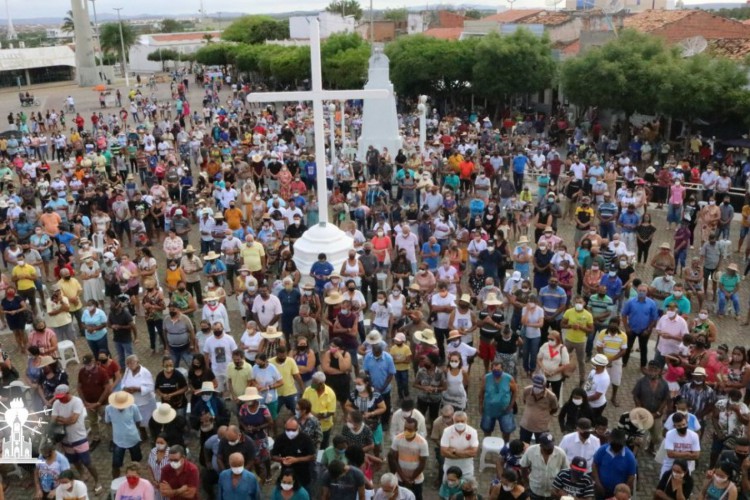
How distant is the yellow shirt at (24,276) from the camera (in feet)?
39.2

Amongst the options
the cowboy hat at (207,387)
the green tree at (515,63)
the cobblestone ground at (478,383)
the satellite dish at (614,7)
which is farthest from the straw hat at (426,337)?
the satellite dish at (614,7)

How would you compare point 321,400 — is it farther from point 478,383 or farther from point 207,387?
point 478,383

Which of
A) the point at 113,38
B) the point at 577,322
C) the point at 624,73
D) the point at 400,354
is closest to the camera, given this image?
the point at 400,354

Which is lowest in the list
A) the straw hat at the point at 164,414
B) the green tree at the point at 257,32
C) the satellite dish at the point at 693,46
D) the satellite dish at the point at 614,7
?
the straw hat at the point at 164,414

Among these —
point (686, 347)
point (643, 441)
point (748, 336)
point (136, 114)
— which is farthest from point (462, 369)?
point (136, 114)

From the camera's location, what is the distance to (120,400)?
7.66m

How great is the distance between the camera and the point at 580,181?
17.3 m

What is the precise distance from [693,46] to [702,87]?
564cm

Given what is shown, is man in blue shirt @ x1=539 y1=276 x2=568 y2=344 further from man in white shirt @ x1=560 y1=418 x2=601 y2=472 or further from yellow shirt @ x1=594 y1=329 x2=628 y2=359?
man in white shirt @ x1=560 y1=418 x2=601 y2=472

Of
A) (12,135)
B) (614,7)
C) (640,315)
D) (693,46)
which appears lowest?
(12,135)

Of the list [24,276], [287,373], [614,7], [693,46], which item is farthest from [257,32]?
[287,373]

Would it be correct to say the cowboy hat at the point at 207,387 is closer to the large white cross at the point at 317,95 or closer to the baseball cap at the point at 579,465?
the baseball cap at the point at 579,465

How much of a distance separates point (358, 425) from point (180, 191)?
12991 mm

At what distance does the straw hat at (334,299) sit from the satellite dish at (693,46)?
21.9 meters
